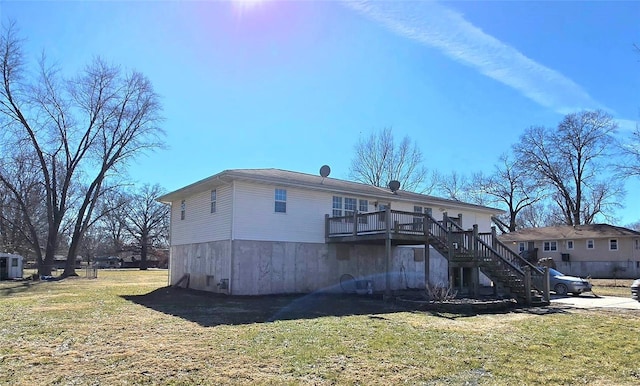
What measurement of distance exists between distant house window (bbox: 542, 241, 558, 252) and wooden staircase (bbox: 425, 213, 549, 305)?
1020 inches

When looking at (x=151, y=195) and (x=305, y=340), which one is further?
(x=151, y=195)

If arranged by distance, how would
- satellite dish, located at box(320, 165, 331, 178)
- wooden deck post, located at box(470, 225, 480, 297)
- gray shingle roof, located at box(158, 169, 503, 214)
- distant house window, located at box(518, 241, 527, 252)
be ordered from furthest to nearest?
distant house window, located at box(518, 241, 527, 252), satellite dish, located at box(320, 165, 331, 178), gray shingle roof, located at box(158, 169, 503, 214), wooden deck post, located at box(470, 225, 480, 297)

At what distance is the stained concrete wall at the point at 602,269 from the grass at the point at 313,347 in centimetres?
2683

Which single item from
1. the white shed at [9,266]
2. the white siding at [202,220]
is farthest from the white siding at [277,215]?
the white shed at [9,266]

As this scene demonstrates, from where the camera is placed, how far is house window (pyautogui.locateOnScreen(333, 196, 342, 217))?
21031mm

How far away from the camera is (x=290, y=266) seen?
19078mm

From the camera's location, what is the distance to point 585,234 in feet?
126

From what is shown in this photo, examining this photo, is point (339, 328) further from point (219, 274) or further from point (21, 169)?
point (21, 169)

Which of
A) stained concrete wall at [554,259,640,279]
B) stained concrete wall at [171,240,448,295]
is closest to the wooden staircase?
stained concrete wall at [171,240,448,295]

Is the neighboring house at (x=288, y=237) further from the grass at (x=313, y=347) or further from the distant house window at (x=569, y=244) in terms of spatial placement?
the distant house window at (x=569, y=244)

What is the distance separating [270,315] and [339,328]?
281 centimetres

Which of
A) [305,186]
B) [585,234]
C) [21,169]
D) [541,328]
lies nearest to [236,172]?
[305,186]

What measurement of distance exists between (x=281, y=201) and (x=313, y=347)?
11.6 meters

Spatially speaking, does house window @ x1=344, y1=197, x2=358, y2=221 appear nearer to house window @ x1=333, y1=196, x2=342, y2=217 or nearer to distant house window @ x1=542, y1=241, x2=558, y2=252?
house window @ x1=333, y1=196, x2=342, y2=217
